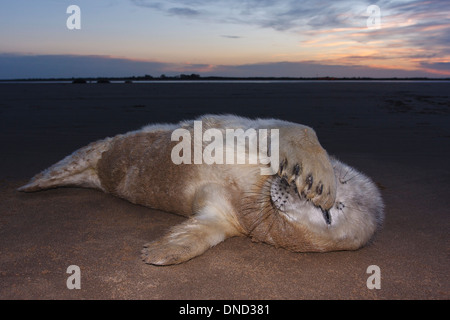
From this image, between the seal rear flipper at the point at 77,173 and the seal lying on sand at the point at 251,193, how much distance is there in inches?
16.7

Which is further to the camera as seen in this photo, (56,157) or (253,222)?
(56,157)

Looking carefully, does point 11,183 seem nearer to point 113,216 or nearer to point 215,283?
point 113,216

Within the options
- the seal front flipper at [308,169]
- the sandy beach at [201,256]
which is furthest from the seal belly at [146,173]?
the seal front flipper at [308,169]

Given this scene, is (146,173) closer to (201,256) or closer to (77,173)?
(77,173)

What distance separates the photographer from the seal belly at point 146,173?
362 centimetres

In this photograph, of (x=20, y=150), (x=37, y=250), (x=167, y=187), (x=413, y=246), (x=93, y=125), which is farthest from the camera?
(x=93, y=125)

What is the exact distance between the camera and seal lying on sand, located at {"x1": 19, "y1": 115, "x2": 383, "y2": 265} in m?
2.61

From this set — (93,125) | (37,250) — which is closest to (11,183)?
(37,250)

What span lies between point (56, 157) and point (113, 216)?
3.05 m

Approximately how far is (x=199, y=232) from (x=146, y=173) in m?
1.09

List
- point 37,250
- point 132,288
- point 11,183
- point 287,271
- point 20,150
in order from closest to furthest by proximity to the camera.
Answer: point 132,288 → point 287,271 → point 37,250 → point 11,183 → point 20,150

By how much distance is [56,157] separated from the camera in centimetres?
634

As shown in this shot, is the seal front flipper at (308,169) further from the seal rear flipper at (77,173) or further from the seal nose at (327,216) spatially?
the seal rear flipper at (77,173)

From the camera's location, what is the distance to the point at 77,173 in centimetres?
452
